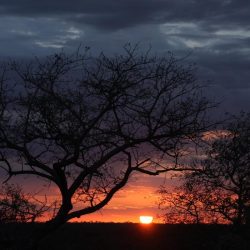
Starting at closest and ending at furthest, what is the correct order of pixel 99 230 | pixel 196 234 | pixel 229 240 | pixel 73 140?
pixel 73 140, pixel 229 240, pixel 196 234, pixel 99 230

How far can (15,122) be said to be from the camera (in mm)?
26625

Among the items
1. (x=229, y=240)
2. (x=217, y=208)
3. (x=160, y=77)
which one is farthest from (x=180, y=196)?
(x=160, y=77)

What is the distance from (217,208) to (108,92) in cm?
1487

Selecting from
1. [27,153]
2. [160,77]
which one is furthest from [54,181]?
[160,77]

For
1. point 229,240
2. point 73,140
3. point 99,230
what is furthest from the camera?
point 99,230

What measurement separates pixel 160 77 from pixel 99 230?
16.6 m

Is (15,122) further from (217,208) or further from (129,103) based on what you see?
(217,208)

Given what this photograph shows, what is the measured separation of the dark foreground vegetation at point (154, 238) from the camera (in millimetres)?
36375

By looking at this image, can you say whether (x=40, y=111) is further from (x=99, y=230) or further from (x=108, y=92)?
(x=99, y=230)

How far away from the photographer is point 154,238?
38.6 m

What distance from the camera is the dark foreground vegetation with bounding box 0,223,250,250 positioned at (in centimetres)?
3638

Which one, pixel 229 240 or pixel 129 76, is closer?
pixel 129 76

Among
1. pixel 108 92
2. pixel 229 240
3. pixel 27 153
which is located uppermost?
pixel 108 92

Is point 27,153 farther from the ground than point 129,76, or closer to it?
closer to it
